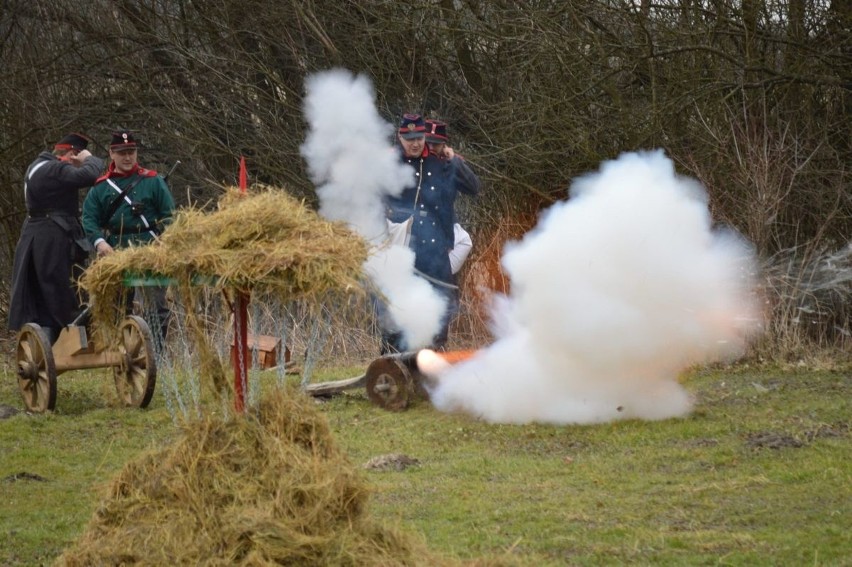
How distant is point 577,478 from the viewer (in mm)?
6941

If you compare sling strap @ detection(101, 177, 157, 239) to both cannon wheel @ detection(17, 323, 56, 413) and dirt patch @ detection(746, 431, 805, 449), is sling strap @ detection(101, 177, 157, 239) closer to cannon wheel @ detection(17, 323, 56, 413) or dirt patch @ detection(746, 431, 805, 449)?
cannon wheel @ detection(17, 323, 56, 413)

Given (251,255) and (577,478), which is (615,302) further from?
(251,255)

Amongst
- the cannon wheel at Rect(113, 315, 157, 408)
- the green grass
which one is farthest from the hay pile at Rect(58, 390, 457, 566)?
→ the cannon wheel at Rect(113, 315, 157, 408)

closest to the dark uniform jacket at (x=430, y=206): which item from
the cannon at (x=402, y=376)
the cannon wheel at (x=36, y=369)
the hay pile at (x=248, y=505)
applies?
the cannon at (x=402, y=376)

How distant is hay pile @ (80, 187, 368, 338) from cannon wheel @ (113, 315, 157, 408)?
4.37m

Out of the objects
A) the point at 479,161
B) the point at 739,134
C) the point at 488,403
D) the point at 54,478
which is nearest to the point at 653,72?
the point at 739,134

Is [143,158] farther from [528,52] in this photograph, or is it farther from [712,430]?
[712,430]

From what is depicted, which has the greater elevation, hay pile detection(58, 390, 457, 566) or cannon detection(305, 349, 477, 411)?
cannon detection(305, 349, 477, 411)

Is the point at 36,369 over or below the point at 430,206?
below

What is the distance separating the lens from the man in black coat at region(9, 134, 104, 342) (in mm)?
10477

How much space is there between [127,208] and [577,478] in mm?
5064

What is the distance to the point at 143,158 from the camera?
18.3m

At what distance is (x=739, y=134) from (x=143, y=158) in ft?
30.8

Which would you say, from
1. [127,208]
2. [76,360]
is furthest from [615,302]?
[76,360]
